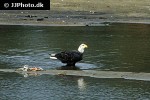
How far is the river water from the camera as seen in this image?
545 inches

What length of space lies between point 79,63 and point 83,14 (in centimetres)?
3036

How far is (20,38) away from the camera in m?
28.2

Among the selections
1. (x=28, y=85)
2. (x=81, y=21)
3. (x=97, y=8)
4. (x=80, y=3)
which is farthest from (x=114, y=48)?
(x=80, y=3)

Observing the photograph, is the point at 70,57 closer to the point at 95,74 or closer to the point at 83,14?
the point at 95,74

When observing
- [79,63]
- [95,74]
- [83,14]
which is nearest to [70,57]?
[79,63]

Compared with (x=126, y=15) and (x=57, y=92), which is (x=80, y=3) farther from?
(x=57, y=92)

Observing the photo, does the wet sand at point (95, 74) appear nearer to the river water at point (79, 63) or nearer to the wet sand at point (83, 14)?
the river water at point (79, 63)

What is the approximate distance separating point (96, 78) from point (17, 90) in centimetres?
301

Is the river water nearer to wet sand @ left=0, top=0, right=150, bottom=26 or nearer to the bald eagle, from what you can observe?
the bald eagle

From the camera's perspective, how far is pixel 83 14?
162ft

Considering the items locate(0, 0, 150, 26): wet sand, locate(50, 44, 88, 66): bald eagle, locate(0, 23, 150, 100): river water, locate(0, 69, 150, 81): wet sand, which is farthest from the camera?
locate(0, 0, 150, 26): wet sand

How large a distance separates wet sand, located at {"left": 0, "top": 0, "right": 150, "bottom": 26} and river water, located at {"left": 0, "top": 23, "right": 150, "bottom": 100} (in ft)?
17.5

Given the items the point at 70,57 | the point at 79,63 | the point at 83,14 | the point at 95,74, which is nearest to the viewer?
the point at 95,74

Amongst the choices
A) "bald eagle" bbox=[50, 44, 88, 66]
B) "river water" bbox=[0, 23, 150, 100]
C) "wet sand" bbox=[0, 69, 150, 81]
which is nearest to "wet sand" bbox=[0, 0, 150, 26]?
"river water" bbox=[0, 23, 150, 100]
